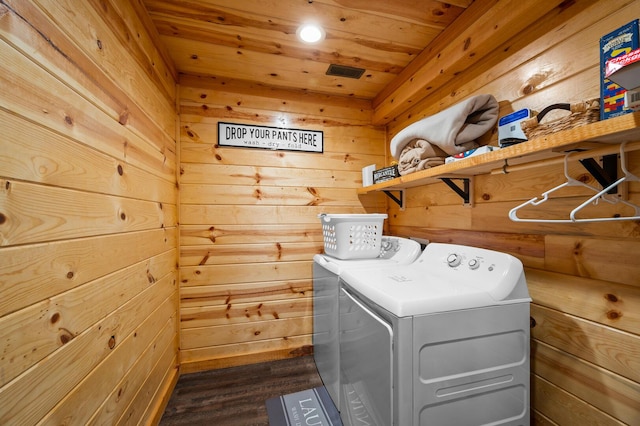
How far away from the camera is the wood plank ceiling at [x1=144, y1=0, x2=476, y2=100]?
1.34m

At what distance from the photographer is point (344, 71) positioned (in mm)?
1908

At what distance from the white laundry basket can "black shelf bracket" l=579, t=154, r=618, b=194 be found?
98cm

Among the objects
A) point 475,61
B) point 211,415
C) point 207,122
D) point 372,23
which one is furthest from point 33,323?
point 475,61

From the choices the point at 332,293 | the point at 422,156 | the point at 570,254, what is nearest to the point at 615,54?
the point at 570,254

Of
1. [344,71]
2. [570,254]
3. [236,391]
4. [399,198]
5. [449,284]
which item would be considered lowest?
[236,391]

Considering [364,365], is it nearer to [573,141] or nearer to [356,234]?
[356,234]

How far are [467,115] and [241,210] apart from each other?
5.28 feet

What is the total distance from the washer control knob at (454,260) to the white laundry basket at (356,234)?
21.0 inches

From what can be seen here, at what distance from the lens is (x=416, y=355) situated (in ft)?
2.84

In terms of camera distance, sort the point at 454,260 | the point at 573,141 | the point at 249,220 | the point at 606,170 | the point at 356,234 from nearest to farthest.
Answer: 1. the point at 573,141
2. the point at 606,170
3. the point at 454,260
4. the point at 356,234
5. the point at 249,220

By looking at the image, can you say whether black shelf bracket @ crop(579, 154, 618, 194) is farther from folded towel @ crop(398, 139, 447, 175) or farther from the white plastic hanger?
folded towel @ crop(398, 139, 447, 175)

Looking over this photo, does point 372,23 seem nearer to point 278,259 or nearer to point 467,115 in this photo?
point 467,115

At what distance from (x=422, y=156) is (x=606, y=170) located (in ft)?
2.42

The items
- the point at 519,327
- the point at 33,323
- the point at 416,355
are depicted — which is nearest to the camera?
the point at 33,323
